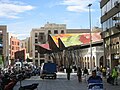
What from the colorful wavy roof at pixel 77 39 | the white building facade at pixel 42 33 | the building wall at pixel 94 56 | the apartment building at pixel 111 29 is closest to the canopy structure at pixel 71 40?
the colorful wavy roof at pixel 77 39

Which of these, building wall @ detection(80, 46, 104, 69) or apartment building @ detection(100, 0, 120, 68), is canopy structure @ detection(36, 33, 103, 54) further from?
apartment building @ detection(100, 0, 120, 68)

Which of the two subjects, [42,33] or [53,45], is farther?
[42,33]

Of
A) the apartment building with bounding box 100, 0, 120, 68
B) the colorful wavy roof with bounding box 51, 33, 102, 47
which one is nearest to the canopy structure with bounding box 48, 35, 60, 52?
the colorful wavy roof with bounding box 51, 33, 102, 47

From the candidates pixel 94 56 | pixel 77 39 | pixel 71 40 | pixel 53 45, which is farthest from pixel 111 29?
pixel 53 45

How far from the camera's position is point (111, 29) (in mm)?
59156

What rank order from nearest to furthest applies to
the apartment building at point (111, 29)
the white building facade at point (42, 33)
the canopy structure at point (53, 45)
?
the apartment building at point (111, 29), the canopy structure at point (53, 45), the white building facade at point (42, 33)

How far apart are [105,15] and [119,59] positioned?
12503 mm

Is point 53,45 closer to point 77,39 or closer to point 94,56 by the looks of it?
point 77,39

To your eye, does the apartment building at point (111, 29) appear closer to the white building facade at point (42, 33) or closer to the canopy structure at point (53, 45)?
the canopy structure at point (53, 45)

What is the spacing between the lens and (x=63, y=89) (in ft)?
107

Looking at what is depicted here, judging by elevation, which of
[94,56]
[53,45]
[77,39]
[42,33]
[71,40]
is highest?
[42,33]

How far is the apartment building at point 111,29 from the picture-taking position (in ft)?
180

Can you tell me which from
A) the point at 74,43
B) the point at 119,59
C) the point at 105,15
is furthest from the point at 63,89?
the point at 74,43

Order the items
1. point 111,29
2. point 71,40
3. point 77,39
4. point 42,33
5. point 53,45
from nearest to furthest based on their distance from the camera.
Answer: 1. point 111,29
2. point 77,39
3. point 71,40
4. point 53,45
5. point 42,33
